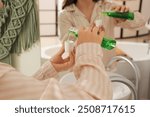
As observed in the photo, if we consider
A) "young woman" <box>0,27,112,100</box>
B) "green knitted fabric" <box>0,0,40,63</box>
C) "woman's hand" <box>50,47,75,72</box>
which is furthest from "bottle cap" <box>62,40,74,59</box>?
"green knitted fabric" <box>0,0,40,63</box>

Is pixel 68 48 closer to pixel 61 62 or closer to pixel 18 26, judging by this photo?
pixel 61 62

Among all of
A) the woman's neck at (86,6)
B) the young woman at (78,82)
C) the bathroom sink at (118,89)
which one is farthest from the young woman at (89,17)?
the young woman at (78,82)

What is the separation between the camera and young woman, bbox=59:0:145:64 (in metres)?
0.87

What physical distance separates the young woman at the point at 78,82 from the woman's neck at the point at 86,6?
0.29 meters

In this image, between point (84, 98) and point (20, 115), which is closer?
point (84, 98)

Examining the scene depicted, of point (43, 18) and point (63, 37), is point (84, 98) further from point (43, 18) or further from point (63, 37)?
point (43, 18)

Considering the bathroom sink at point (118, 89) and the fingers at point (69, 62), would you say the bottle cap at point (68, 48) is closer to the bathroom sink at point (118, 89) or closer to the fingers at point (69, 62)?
the fingers at point (69, 62)

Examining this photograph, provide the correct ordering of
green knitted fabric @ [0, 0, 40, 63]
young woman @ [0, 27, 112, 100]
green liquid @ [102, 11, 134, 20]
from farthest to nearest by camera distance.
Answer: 1. green knitted fabric @ [0, 0, 40, 63]
2. green liquid @ [102, 11, 134, 20]
3. young woman @ [0, 27, 112, 100]

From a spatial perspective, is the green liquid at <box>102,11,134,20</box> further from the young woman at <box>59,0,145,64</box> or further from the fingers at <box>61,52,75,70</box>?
the fingers at <box>61,52,75,70</box>

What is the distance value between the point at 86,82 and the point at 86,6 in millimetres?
451

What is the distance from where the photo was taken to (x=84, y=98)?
0.50 metres

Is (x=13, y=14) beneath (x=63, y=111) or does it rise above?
above

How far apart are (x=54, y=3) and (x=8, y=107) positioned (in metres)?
0.49

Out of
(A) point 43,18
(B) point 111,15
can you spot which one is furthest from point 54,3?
(B) point 111,15
